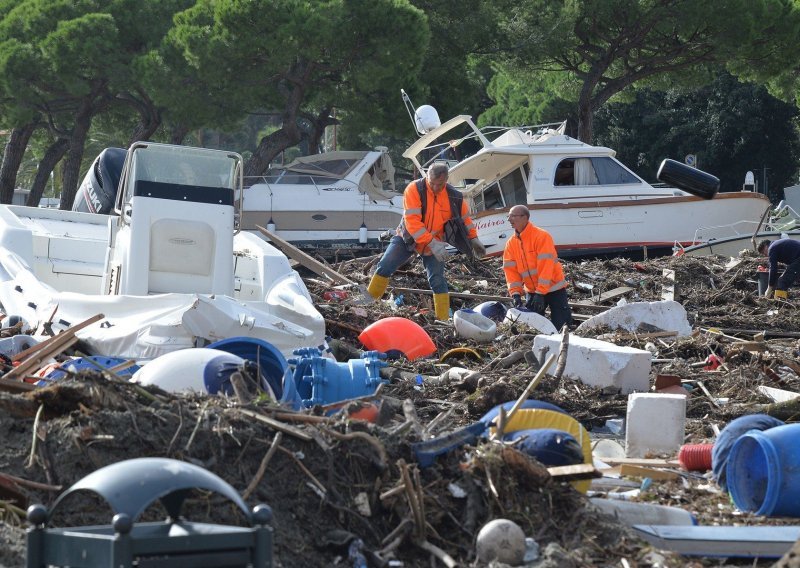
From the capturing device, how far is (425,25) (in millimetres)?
27453

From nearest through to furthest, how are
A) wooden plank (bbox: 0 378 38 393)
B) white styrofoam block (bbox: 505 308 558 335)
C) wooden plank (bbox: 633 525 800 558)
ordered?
wooden plank (bbox: 633 525 800 558)
wooden plank (bbox: 0 378 38 393)
white styrofoam block (bbox: 505 308 558 335)

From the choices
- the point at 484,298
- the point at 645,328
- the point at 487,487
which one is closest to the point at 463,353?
the point at 645,328

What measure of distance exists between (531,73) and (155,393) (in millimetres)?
27695

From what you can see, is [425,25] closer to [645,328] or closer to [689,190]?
[689,190]

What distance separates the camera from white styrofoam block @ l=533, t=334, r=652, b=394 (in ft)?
28.8

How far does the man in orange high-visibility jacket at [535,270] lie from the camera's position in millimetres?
11977

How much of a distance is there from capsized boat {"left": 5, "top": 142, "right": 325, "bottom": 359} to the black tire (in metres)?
9.56

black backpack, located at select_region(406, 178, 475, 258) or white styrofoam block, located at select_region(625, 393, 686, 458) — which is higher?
black backpack, located at select_region(406, 178, 475, 258)

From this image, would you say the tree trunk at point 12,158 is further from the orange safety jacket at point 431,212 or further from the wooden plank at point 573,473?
the wooden plank at point 573,473

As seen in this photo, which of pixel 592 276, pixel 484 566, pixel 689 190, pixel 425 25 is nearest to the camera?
pixel 484 566

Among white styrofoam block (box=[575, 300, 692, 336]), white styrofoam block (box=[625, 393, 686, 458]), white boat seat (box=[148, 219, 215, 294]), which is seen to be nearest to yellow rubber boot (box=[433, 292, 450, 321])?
white styrofoam block (box=[575, 300, 692, 336])

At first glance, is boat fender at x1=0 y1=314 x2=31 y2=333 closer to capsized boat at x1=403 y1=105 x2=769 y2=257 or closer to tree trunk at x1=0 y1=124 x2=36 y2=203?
capsized boat at x1=403 y1=105 x2=769 y2=257

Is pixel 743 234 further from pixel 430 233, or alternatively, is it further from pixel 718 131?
pixel 718 131

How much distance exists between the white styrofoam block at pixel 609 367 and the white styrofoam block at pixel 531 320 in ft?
7.92
